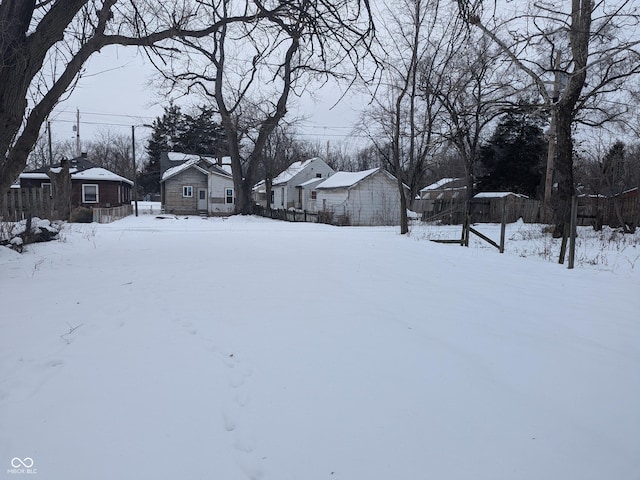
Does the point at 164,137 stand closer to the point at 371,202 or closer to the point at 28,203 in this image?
the point at 371,202

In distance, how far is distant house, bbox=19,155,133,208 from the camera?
1137 inches

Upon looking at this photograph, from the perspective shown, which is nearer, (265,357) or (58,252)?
(265,357)

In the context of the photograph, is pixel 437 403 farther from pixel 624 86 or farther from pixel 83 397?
pixel 624 86

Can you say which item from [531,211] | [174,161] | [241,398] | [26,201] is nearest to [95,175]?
[174,161]

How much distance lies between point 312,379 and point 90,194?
32.8 metres

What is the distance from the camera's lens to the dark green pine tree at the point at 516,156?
101 ft

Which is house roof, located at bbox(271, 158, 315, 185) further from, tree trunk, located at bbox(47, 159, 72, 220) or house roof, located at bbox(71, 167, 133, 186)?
tree trunk, located at bbox(47, 159, 72, 220)

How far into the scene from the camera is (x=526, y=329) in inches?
164

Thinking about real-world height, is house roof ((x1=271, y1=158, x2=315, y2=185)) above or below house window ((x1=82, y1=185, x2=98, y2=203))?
above

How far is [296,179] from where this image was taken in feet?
134

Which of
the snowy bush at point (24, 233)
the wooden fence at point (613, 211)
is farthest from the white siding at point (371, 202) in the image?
the snowy bush at point (24, 233)

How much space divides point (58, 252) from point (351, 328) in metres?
6.90

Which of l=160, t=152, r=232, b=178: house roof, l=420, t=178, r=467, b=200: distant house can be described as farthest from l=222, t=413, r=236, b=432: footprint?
l=420, t=178, r=467, b=200: distant house

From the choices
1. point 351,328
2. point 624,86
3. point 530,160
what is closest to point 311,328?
point 351,328
